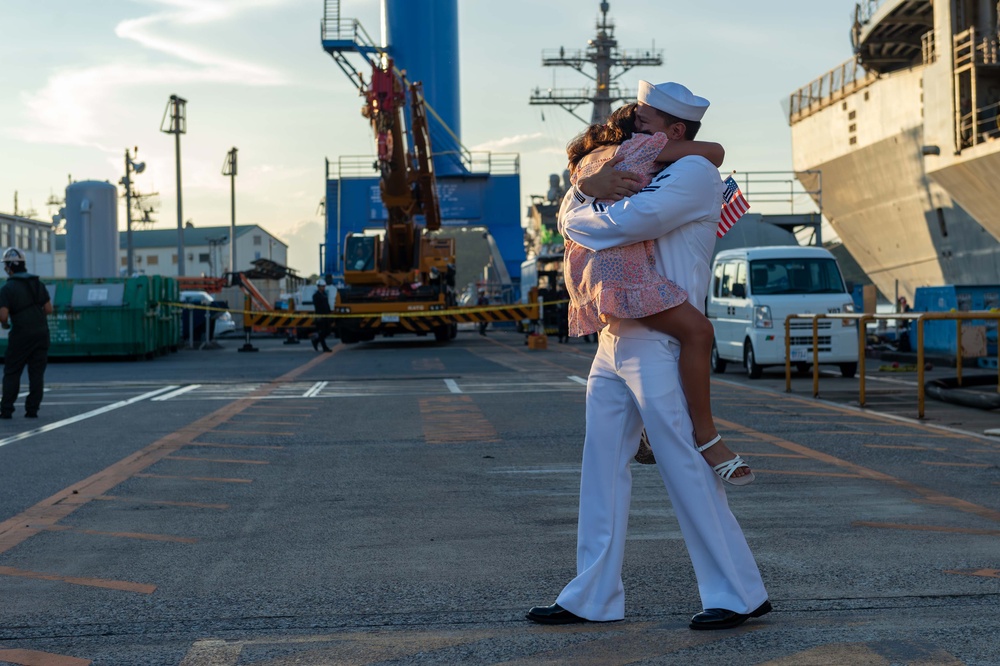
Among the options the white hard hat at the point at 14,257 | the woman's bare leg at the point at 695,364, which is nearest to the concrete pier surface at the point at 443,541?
the woman's bare leg at the point at 695,364

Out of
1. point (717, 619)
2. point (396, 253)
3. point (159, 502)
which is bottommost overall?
point (159, 502)

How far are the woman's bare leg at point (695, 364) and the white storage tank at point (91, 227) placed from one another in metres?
35.4

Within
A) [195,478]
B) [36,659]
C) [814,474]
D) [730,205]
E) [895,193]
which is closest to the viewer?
[36,659]

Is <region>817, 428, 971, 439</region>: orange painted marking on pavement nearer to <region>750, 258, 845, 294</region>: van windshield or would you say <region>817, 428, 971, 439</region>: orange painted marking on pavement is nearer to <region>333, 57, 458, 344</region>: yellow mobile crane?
<region>750, 258, 845, 294</region>: van windshield

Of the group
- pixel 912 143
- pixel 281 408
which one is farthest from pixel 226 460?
pixel 912 143

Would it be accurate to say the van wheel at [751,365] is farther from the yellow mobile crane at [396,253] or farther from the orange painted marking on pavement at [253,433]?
the yellow mobile crane at [396,253]

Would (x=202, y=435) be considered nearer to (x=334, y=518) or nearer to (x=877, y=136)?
(x=334, y=518)

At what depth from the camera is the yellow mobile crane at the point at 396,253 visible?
32938mm

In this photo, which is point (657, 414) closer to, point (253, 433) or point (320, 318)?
point (253, 433)

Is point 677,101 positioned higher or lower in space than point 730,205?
higher

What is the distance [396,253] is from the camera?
3478cm

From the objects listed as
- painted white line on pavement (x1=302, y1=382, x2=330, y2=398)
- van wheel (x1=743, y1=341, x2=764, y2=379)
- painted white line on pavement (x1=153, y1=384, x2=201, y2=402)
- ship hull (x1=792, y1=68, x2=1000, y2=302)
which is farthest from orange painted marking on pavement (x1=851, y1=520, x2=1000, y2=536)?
ship hull (x1=792, y1=68, x2=1000, y2=302)

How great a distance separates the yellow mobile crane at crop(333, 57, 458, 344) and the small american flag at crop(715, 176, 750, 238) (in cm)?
2809

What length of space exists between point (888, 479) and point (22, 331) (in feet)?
30.9
